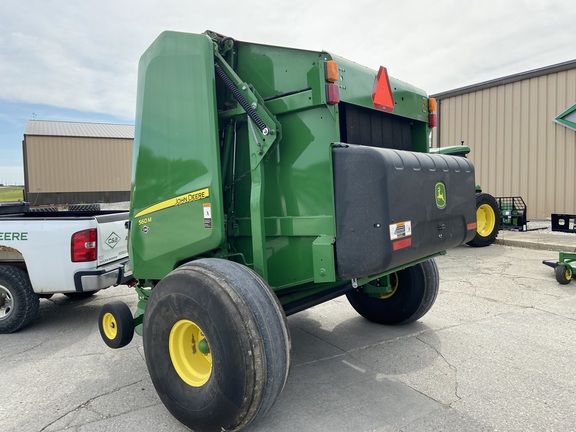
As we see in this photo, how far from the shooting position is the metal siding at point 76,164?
2853 centimetres

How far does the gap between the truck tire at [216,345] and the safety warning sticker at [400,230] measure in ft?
2.75

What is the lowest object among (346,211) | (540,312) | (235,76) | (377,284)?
(540,312)

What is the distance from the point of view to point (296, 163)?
278 centimetres

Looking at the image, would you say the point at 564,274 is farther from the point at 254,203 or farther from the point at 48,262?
the point at 48,262

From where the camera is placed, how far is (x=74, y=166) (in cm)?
2919

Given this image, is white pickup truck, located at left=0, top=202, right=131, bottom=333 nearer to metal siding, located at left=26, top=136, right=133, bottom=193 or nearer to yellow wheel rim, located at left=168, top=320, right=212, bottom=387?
yellow wheel rim, located at left=168, top=320, right=212, bottom=387

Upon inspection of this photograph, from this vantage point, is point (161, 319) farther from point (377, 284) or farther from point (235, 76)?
point (377, 284)

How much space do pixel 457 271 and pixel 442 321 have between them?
2833 millimetres

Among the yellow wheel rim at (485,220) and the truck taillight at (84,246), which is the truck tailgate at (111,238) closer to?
the truck taillight at (84,246)

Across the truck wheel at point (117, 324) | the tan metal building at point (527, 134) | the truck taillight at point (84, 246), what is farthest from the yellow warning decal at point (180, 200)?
the tan metal building at point (527, 134)

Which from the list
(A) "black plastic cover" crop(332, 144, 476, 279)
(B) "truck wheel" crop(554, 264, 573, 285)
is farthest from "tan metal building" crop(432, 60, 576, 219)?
(A) "black plastic cover" crop(332, 144, 476, 279)

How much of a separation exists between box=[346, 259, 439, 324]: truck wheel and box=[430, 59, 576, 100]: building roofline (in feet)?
37.1

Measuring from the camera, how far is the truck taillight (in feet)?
14.5

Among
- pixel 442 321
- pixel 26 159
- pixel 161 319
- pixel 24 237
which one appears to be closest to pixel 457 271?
pixel 442 321
